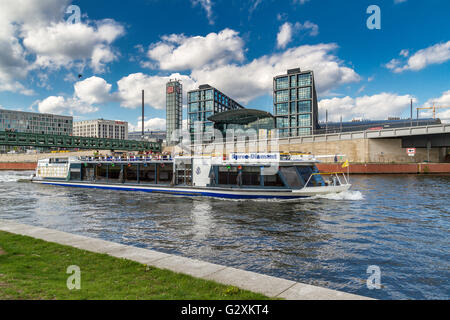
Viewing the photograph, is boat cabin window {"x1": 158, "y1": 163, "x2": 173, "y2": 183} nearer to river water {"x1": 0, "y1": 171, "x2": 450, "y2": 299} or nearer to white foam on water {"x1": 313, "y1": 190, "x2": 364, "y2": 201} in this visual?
river water {"x1": 0, "y1": 171, "x2": 450, "y2": 299}

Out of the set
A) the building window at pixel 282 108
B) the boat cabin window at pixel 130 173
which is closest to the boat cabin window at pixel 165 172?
the boat cabin window at pixel 130 173

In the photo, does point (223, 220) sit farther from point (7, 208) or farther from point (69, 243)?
point (7, 208)

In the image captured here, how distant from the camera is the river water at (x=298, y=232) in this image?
9.41 m

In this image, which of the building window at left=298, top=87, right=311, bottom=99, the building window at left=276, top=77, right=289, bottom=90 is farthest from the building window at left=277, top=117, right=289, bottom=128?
the building window at left=276, top=77, right=289, bottom=90

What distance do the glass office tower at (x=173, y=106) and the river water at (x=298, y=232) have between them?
478 feet

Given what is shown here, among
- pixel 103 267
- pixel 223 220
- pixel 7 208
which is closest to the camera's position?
pixel 103 267

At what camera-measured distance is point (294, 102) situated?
115938 millimetres

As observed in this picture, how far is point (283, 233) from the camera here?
14.6 meters

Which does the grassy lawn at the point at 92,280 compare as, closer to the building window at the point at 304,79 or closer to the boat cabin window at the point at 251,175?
the boat cabin window at the point at 251,175

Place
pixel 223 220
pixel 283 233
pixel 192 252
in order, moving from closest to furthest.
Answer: pixel 192 252 < pixel 283 233 < pixel 223 220

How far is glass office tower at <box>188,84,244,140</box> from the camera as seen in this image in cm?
13925

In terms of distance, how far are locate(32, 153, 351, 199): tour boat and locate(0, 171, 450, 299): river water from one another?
4.74ft

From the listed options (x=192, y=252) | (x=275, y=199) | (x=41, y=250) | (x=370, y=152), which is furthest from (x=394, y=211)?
(x=370, y=152)

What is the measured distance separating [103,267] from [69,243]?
315cm
